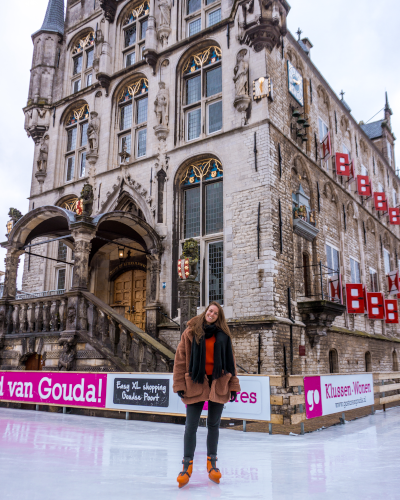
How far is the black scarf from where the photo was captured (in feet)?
→ 14.2

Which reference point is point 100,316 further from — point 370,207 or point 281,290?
point 370,207

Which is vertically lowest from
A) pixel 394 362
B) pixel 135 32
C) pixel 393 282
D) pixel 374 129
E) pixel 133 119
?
pixel 394 362

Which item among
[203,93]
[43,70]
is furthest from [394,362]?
[43,70]

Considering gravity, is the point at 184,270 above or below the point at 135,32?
below

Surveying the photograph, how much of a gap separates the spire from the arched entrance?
13.4 metres

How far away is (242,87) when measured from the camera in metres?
15.0

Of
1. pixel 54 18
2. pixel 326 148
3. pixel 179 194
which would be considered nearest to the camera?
pixel 179 194

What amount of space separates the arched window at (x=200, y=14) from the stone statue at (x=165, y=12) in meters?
0.77

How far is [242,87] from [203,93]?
2.22 metres

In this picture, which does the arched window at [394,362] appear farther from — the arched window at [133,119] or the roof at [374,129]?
the arched window at [133,119]

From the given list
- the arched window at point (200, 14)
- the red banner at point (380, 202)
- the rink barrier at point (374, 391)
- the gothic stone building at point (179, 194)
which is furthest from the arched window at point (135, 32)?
the rink barrier at point (374, 391)

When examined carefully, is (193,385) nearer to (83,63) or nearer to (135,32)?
(135,32)

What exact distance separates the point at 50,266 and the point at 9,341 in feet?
20.1

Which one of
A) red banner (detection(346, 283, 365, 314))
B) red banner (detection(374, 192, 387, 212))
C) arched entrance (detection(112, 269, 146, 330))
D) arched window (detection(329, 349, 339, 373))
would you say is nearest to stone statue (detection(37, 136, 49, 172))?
arched entrance (detection(112, 269, 146, 330))
